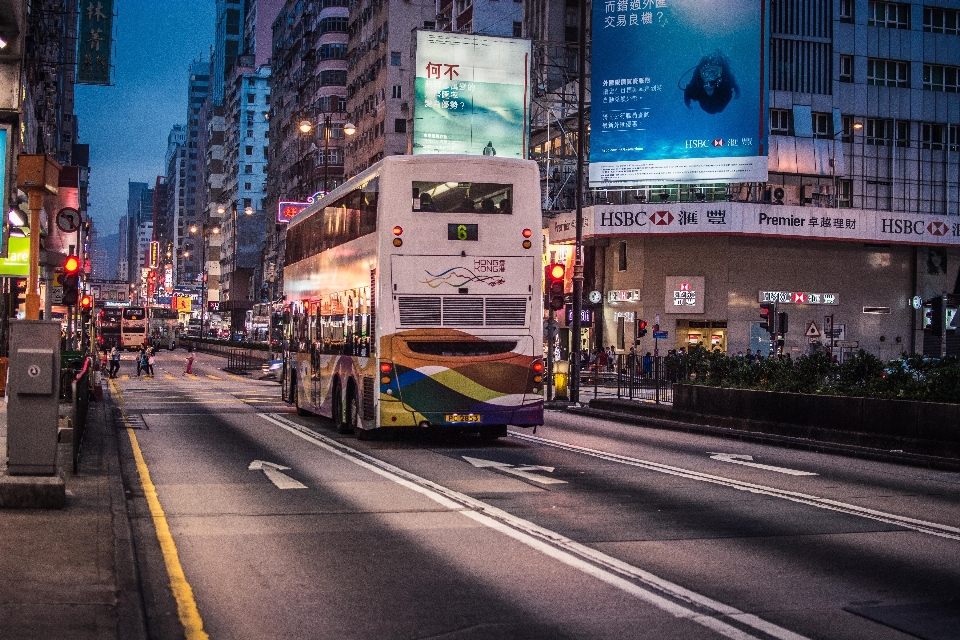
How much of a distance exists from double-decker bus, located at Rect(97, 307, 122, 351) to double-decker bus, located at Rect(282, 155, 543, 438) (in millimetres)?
86851

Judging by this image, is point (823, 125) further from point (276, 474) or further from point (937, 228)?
point (276, 474)

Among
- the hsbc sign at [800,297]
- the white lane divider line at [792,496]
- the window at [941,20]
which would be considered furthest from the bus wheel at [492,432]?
the window at [941,20]

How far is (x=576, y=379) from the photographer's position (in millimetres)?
35469

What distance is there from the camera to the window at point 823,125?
66.8 metres

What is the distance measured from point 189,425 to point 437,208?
8.49m

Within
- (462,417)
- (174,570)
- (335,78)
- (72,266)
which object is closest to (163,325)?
(335,78)

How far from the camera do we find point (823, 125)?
6706cm

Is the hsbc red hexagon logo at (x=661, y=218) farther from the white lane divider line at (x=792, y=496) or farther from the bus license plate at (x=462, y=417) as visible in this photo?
the bus license plate at (x=462, y=417)

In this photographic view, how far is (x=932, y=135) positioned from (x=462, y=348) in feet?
187

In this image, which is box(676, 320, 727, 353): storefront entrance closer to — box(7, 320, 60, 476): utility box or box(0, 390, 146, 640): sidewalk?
box(0, 390, 146, 640): sidewalk

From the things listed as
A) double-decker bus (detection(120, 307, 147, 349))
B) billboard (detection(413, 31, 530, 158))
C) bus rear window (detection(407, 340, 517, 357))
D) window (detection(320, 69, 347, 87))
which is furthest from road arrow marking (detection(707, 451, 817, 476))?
window (detection(320, 69, 347, 87))

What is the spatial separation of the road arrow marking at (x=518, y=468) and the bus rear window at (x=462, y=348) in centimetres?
205

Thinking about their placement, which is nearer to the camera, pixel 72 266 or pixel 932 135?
pixel 72 266

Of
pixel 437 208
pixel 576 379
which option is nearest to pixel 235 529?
pixel 437 208
